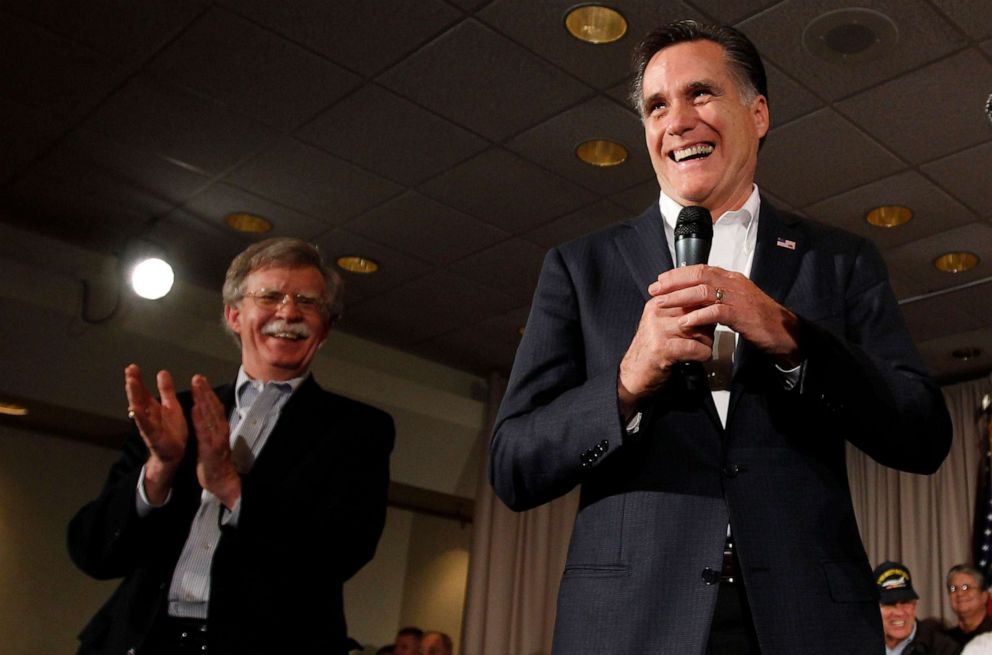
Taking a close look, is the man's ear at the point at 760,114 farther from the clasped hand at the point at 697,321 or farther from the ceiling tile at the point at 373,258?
the ceiling tile at the point at 373,258

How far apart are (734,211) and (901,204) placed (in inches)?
180

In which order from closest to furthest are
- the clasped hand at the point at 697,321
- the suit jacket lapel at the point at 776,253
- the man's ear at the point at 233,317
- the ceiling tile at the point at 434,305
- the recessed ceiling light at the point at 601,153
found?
the clasped hand at the point at 697,321, the suit jacket lapel at the point at 776,253, the man's ear at the point at 233,317, the recessed ceiling light at the point at 601,153, the ceiling tile at the point at 434,305

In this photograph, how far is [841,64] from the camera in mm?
4371

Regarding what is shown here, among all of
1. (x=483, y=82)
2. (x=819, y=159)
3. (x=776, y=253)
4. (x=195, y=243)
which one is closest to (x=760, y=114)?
(x=776, y=253)

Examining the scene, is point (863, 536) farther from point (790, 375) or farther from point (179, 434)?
point (790, 375)

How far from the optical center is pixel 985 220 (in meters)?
5.59

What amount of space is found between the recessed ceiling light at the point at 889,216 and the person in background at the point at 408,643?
160 inches

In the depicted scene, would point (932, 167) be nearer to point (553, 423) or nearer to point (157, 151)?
point (157, 151)

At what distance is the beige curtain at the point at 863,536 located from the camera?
7.29 metres

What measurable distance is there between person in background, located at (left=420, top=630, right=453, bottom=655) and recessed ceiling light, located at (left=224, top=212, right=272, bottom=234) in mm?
2949

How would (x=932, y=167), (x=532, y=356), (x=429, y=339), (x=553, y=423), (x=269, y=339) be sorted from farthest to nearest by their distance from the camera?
(x=429, y=339)
(x=932, y=167)
(x=269, y=339)
(x=532, y=356)
(x=553, y=423)

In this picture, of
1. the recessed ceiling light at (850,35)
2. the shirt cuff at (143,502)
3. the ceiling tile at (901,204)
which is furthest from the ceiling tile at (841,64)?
the shirt cuff at (143,502)

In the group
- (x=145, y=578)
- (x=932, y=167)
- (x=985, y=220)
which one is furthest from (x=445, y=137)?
(x=145, y=578)

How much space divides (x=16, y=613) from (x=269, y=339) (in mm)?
6051
